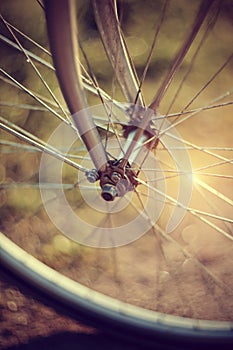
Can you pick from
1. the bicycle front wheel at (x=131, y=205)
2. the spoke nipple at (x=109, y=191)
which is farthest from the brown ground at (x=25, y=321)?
the spoke nipple at (x=109, y=191)

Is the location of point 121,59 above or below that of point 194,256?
above

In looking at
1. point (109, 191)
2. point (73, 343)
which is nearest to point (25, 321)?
point (73, 343)

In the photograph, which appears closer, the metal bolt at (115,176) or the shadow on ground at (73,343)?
the metal bolt at (115,176)

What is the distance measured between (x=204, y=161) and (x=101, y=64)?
86 centimetres

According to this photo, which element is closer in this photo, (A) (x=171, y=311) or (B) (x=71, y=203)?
(A) (x=171, y=311)

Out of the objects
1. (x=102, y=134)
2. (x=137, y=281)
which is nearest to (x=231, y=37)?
(x=102, y=134)

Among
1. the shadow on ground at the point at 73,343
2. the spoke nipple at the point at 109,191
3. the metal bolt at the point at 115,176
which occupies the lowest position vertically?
the shadow on ground at the point at 73,343

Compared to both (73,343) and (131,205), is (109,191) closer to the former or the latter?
(131,205)

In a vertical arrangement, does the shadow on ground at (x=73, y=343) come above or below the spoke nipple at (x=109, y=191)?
below

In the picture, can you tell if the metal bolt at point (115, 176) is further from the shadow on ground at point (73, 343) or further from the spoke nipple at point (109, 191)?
the shadow on ground at point (73, 343)

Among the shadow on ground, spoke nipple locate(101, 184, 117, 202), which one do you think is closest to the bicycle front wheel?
spoke nipple locate(101, 184, 117, 202)

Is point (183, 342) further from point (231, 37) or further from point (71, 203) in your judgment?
point (231, 37)

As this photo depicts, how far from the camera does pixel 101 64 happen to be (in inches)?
86.6

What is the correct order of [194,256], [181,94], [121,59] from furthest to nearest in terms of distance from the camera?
[181,94] → [194,256] → [121,59]
